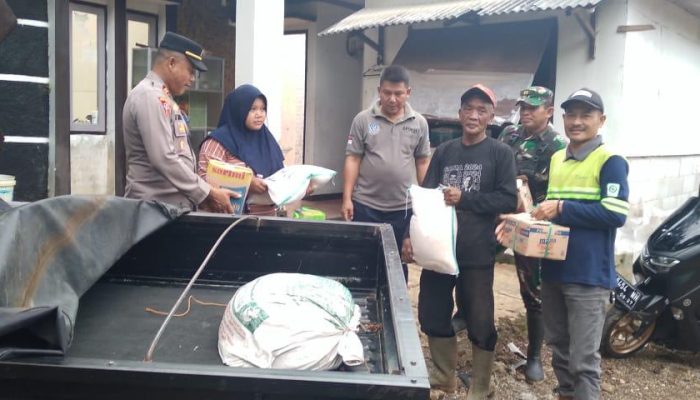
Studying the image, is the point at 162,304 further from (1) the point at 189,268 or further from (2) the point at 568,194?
(2) the point at 568,194

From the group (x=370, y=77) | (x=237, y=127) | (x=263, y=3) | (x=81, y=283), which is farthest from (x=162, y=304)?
(x=370, y=77)

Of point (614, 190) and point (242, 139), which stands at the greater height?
point (242, 139)

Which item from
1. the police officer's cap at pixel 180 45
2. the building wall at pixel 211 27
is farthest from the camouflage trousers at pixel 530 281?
the building wall at pixel 211 27

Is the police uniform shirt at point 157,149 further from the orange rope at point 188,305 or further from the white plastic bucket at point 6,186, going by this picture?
the white plastic bucket at point 6,186

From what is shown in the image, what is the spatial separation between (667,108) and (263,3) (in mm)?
4856

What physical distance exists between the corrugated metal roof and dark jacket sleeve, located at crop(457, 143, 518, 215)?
2.87 m

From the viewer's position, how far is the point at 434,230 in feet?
10.3

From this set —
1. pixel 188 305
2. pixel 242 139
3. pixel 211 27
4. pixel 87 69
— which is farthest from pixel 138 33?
pixel 188 305

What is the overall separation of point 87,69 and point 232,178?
13.7 ft

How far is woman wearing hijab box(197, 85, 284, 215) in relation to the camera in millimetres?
3664

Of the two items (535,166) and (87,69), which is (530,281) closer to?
(535,166)

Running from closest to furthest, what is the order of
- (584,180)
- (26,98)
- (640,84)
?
1. (584,180)
2. (26,98)
3. (640,84)

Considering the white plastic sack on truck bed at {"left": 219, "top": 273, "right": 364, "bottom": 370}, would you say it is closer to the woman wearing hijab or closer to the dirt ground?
the woman wearing hijab

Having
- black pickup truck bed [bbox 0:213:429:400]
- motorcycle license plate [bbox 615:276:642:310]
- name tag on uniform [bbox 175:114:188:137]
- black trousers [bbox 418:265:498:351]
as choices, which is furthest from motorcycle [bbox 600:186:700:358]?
name tag on uniform [bbox 175:114:188:137]
